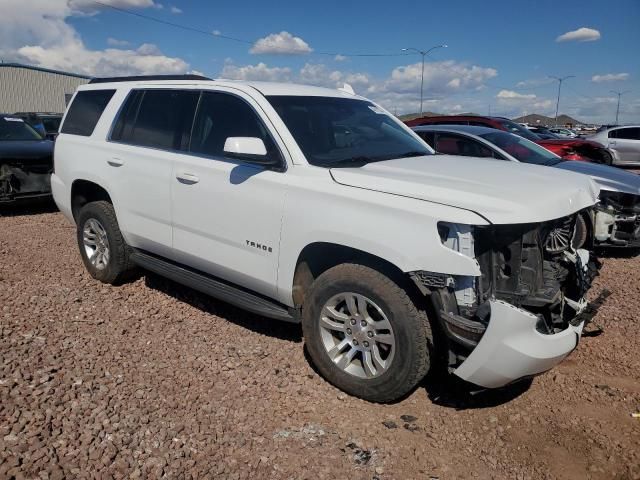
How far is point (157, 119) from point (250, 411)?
2680 millimetres

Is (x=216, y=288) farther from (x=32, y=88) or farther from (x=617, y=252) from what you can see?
(x=32, y=88)

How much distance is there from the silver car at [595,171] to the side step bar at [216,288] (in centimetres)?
384

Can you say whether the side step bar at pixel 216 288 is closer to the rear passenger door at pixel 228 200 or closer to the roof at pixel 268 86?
the rear passenger door at pixel 228 200

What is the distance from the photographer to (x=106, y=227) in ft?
16.7

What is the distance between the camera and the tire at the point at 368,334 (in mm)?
3090

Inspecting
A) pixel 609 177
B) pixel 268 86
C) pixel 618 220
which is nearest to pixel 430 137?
pixel 609 177

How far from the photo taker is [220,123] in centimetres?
420

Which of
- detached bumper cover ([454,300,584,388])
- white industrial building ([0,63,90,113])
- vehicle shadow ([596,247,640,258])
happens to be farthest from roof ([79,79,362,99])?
white industrial building ([0,63,90,113])

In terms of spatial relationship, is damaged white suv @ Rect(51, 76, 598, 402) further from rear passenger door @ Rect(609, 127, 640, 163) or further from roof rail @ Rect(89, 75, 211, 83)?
rear passenger door @ Rect(609, 127, 640, 163)

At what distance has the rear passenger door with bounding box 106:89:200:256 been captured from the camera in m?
4.42

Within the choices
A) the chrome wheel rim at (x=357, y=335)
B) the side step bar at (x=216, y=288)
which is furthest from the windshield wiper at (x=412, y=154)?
the side step bar at (x=216, y=288)

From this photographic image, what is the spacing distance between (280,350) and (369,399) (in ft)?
3.24

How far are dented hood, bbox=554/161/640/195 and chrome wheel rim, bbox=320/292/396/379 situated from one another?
14.6 ft

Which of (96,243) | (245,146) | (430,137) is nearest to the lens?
(245,146)
